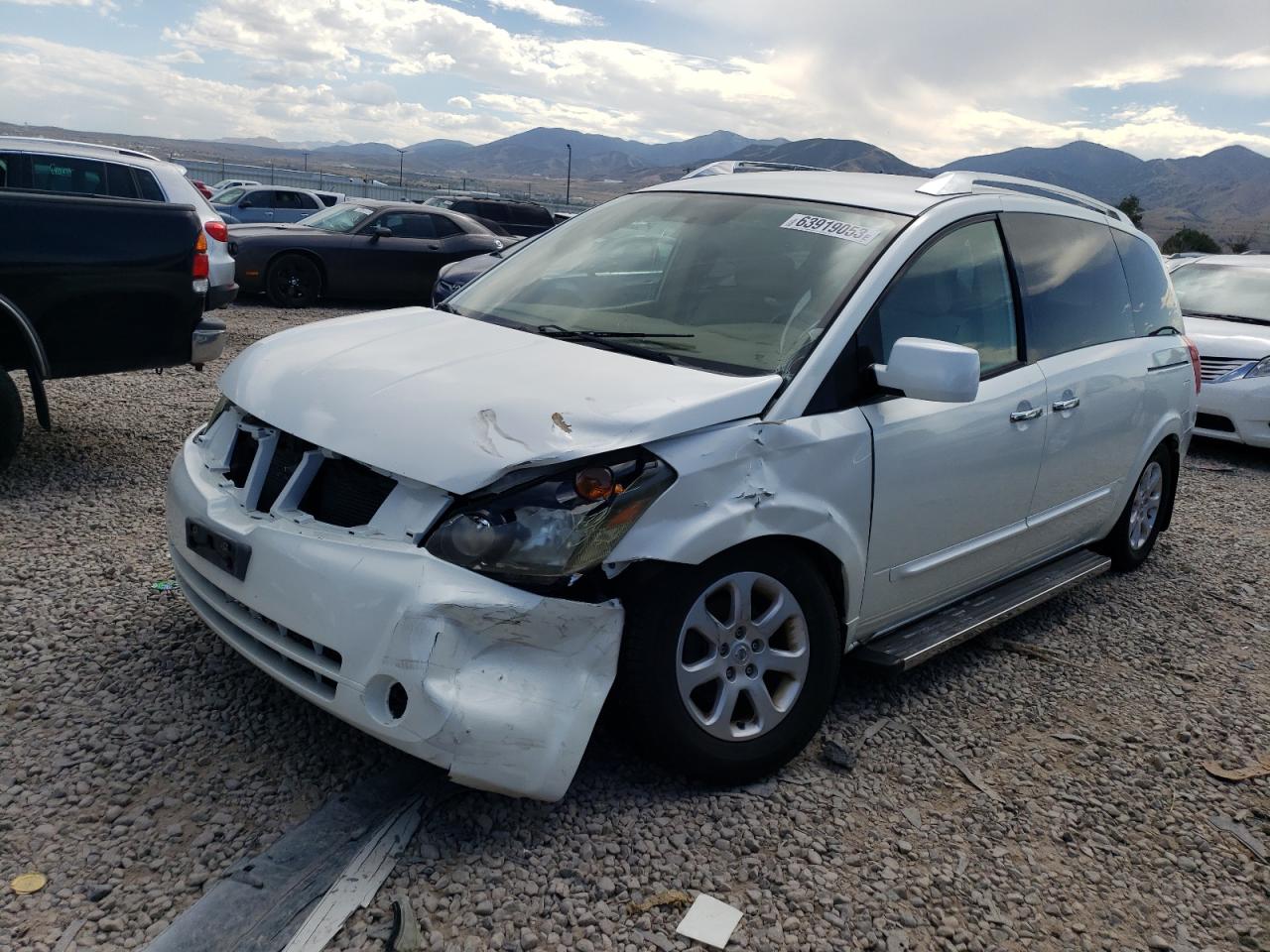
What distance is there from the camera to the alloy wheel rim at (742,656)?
116 inches

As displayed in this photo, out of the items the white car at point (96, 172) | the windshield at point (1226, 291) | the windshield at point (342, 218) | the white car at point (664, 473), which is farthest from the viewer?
the windshield at point (342, 218)

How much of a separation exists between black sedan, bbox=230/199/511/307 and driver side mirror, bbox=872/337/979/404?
1171cm

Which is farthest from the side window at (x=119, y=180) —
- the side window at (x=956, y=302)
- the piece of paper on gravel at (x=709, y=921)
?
the piece of paper on gravel at (x=709, y=921)

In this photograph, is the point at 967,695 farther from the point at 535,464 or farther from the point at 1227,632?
the point at 535,464

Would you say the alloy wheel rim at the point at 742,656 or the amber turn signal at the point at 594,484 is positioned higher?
the amber turn signal at the point at 594,484

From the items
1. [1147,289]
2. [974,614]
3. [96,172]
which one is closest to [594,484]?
[974,614]

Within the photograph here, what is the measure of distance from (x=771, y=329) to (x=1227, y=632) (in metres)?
2.97

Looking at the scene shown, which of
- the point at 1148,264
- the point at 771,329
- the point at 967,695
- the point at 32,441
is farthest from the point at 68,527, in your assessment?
the point at 1148,264

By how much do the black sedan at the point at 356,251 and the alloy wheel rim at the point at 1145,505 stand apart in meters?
10.8

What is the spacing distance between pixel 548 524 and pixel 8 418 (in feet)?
12.5

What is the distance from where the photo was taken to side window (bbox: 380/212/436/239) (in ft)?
49.8

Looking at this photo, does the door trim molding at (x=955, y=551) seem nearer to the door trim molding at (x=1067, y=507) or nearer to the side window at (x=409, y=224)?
the door trim molding at (x=1067, y=507)

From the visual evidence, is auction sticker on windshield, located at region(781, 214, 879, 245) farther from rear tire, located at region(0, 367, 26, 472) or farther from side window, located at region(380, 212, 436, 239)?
side window, located at region(380, 212, 436, 239)

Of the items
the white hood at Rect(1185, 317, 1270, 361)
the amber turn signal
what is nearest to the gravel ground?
the amber turn signal
